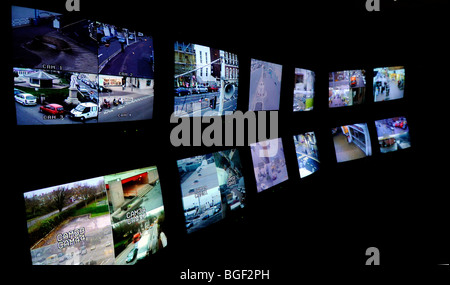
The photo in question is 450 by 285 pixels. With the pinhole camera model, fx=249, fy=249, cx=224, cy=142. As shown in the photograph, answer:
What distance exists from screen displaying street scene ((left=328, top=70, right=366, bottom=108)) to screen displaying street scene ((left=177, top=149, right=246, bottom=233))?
6.40 feet

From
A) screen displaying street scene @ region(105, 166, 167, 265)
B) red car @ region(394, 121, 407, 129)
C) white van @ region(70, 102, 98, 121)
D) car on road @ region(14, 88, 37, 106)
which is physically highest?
car on road @ region(14, 88, 37, 106)

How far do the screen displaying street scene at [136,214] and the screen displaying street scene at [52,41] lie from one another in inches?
23.8

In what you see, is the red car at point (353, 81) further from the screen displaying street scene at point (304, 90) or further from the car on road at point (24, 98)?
the car on road at point (24, 98)

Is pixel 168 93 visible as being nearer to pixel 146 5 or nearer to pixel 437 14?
pixel 146 5

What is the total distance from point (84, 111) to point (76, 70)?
0.65ft

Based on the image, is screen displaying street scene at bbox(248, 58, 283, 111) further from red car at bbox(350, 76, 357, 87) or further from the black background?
red car at bbox(350, 76, 357, 87)

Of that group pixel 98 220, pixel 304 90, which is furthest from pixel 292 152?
pixel 98 220

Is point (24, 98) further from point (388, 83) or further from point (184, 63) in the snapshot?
point (388, 83)

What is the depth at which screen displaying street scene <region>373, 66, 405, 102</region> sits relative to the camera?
3.65 meters

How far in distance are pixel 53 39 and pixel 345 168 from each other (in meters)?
3.71

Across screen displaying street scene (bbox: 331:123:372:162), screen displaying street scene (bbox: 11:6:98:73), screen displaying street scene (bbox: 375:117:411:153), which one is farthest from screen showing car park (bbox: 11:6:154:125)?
screen displaying street scene (bbox: 375:117:411:153)

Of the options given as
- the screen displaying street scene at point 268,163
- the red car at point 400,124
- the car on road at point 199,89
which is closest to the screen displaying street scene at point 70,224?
the car on road at point 199,89

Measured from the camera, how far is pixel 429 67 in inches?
164
